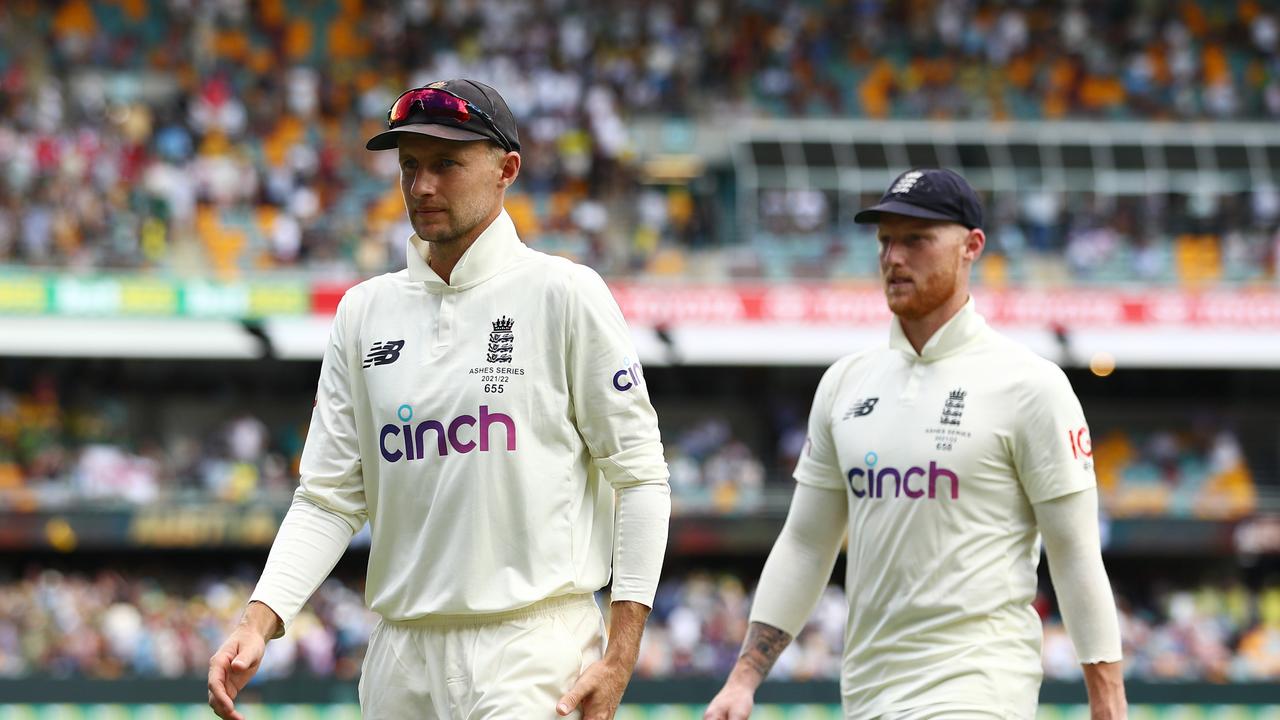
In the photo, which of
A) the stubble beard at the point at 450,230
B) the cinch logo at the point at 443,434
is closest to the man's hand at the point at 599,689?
the cinch logo at the point at 443,434

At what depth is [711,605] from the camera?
1842 centimetres

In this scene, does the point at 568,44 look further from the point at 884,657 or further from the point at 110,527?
the point at 884,657

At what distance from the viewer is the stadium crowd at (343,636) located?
16.5 metres

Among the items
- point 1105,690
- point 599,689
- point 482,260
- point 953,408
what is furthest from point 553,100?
point 599,689

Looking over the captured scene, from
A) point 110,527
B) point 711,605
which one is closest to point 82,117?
point 110,527

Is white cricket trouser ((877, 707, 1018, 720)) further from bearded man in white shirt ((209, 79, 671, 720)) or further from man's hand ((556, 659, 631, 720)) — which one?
man's hand ((556, 659, 631, 720))

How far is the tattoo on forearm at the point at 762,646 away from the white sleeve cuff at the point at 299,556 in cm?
134

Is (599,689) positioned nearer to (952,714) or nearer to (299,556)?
(299,556)

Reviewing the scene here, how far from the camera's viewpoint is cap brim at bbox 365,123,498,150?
361 cm

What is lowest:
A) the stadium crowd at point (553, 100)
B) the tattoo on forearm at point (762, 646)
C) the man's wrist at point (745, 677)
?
the man's wrist at point (745, 677)

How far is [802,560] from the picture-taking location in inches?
193

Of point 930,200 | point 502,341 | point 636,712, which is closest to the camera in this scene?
point 502,341

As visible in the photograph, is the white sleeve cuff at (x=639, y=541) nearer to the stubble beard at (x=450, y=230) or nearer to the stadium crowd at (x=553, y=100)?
the stubble beard at (x=450, y=230)

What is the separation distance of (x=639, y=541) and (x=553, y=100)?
21.0 m
